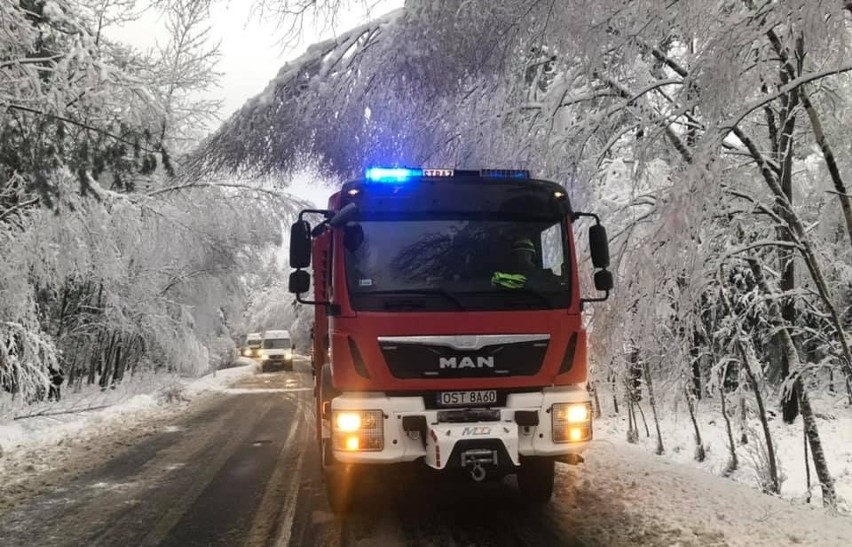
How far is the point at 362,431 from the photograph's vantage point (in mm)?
4875

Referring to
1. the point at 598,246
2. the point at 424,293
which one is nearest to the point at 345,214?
the point at 424,293

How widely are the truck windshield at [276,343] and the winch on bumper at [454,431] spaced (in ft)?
111

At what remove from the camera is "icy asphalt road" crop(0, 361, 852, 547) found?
194 inches

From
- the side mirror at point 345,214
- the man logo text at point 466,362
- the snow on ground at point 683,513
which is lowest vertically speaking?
the snow on ground at point 683,513

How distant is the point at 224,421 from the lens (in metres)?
13.3

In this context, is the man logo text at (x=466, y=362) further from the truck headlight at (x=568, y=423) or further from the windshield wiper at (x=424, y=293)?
the truck headlight at (x=568, y=423)

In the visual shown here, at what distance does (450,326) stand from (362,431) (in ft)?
3.56

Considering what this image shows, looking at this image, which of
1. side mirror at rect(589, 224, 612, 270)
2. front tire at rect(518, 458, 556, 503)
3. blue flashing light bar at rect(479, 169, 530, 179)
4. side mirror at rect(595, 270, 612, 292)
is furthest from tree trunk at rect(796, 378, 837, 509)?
blue flashing light bar at rect(479, 169, 530, 179)

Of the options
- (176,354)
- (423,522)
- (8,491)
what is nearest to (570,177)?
(423,522)

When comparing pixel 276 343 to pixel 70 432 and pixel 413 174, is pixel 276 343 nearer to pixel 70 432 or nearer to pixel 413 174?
pixel 70 432

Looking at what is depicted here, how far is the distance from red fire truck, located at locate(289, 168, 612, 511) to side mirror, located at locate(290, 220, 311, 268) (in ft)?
0.04

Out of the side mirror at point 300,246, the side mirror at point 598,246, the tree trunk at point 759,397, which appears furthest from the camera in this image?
the tree trunk at point 759,397

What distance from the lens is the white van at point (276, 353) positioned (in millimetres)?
37344

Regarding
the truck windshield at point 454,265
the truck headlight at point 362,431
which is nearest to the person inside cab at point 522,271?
the truck windshield at point 454,265
